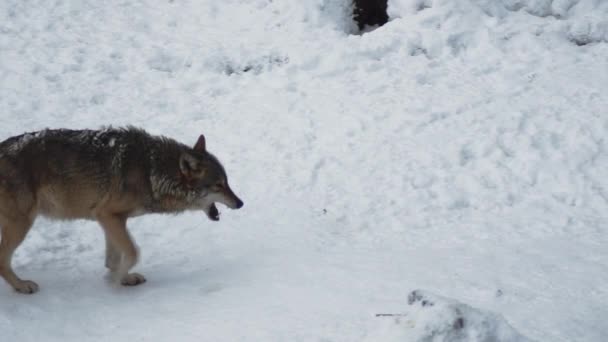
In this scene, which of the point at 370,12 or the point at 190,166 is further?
the point at 370,12

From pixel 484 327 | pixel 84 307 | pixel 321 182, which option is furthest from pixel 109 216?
pixel 484 327

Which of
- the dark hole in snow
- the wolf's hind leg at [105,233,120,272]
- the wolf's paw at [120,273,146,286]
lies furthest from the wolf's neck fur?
the dark hole in snow

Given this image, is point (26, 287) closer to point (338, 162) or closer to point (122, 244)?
point (122, 244)

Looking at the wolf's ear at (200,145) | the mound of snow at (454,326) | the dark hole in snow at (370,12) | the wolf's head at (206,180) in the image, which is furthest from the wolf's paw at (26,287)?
the dark hole in snow at (370,12)

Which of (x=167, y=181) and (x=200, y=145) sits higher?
(x=200, y=145)

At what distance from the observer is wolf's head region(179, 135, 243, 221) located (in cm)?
691

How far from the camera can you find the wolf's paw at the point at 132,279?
6.68 meters

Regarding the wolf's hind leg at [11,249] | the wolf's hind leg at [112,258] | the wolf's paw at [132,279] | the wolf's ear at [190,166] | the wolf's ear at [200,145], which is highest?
the wolf's ear at [200,145]

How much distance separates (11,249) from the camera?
6203 mm

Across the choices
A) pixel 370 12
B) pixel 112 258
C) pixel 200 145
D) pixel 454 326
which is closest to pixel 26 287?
pixel 112 258

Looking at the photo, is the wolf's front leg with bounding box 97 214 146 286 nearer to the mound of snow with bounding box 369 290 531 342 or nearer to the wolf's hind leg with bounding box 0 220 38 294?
the wolf's hind leg with bounding box 0 220 38 294

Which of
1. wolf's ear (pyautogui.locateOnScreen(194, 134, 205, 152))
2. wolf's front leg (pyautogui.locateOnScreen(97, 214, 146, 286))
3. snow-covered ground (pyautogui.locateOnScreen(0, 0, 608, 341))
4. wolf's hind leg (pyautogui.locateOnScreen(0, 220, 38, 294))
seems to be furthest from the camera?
wolf's ear (pyautogui.locateOnScreen(194, 134, 205, 152))

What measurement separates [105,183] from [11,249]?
3.77 ft

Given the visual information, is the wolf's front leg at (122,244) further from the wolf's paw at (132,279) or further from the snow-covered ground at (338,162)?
the snow-covered ground at (338,162)
